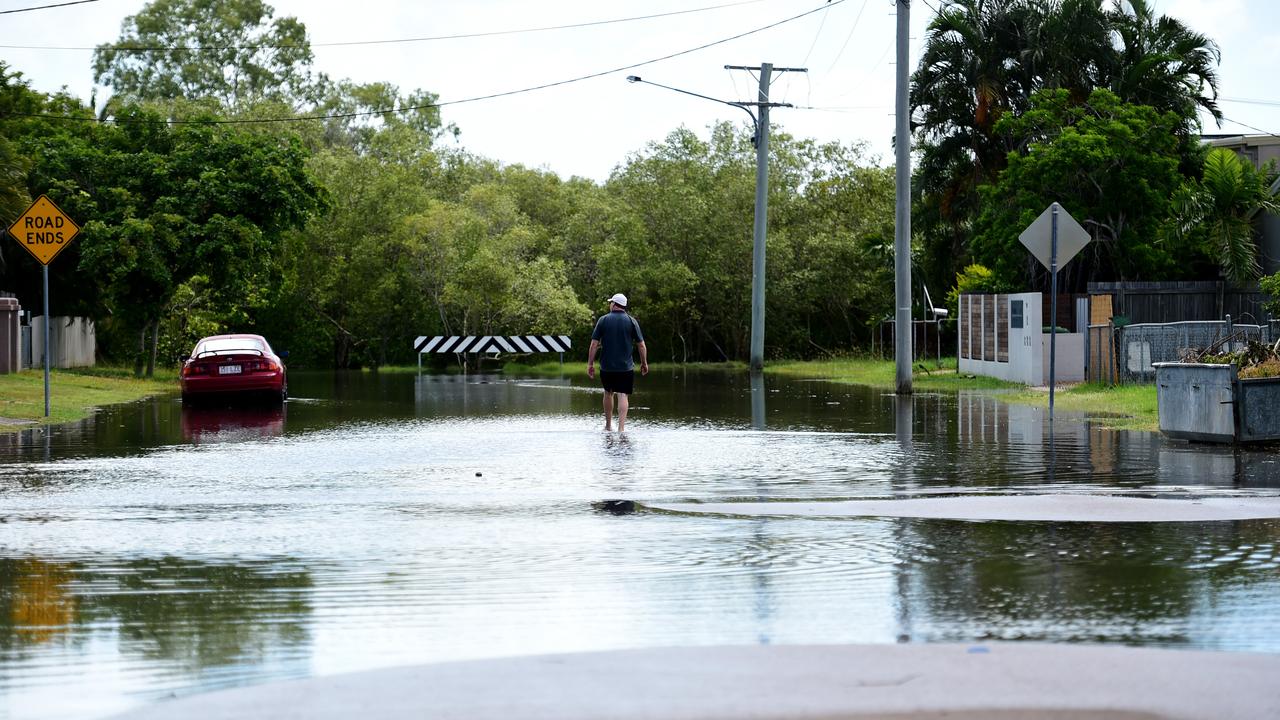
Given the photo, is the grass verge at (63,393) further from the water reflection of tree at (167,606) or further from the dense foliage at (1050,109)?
the dense foliage at (1050,109)

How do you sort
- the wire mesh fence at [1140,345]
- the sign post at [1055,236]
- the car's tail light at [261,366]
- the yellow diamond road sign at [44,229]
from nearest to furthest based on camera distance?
1. the sign post at [1055,236]
2. the yellow diamond road sign at [44,229]
3. the car's tail light at [261,366]
4. the wire mesh fence at [1140,345]

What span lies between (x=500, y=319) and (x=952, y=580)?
47.4 meters

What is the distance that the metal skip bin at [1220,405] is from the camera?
53.4 feet

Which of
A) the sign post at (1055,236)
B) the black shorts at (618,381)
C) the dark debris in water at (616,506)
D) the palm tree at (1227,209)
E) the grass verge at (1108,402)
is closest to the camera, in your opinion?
the dark debris in water at (616,506)

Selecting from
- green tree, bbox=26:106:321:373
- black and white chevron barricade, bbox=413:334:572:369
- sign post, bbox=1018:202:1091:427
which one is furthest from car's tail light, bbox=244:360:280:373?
black and white chevron barricade, bbox=413:334:572:369

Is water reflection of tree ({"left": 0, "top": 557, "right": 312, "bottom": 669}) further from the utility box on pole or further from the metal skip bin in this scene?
the utility box on pole

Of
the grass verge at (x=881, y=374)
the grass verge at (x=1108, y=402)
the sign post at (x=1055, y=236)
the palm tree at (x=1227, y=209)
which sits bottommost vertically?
the grass verge at (x=1108, y=402)

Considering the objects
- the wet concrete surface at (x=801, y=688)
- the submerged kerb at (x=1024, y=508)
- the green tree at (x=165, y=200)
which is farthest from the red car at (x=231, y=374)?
the wet concrete surface at (x=801, y=688)

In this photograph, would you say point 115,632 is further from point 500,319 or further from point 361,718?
point 500,319

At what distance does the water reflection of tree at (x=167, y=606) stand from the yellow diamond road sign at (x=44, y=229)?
46.8 ft

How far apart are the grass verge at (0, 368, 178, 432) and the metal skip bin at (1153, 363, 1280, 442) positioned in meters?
14.9

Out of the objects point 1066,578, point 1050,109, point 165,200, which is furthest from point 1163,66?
point 1066,578

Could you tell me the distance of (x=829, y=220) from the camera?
57812 millimetres

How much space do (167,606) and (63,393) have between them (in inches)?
979
